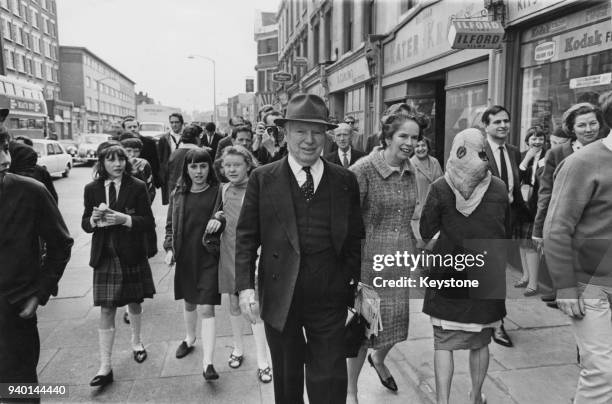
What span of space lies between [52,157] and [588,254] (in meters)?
21.4

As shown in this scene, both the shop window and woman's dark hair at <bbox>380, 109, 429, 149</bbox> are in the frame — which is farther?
the shop window

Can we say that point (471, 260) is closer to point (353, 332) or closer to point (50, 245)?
point (353, 332)

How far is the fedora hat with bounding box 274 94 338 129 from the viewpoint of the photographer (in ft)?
8.73

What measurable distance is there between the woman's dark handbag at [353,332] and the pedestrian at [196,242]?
55.0 inches

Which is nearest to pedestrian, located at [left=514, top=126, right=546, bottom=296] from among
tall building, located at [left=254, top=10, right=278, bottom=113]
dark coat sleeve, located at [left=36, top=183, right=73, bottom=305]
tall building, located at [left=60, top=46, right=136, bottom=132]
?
dark coat sleeve, located at [left=36, top=183, right=73, bottom=305]

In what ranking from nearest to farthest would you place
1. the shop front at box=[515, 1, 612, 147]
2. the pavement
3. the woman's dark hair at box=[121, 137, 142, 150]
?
the pavement
the shop front at box=[515, 1, 612, 147]
the woman's dark hair at box=[121, 137, 142, 150]

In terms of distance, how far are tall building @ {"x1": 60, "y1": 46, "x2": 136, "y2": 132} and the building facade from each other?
51.0 metres

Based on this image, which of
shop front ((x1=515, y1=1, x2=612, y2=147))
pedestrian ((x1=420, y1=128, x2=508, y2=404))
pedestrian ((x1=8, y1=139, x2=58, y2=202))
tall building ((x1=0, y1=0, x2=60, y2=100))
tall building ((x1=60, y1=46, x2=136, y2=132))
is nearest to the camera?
pedestrian ((x1=420, y1=128, x2=508, y2=404))

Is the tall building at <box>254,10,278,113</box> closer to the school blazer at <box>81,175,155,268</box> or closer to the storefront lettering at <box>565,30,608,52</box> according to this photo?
the storefront lettering at <box>565,30,608,52</box>

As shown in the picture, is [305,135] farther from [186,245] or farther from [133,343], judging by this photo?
[133,343]

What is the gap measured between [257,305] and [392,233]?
1.09m

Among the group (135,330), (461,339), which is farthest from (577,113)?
(135,330)

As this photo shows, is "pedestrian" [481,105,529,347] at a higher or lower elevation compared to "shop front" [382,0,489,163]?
lower

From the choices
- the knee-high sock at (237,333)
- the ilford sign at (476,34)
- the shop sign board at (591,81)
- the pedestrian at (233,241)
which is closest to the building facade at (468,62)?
the shop sign board at (591,81)
